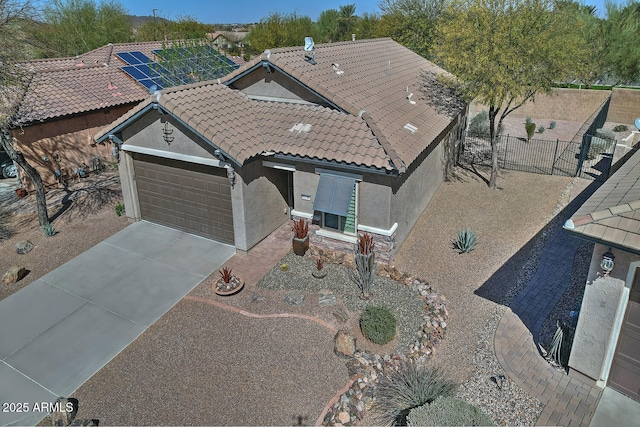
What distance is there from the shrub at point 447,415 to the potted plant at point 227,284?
666 centimetres

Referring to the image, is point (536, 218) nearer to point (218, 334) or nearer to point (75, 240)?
point (218, 334)

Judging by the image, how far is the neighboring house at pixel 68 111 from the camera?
837 inches

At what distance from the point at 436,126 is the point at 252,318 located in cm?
1072

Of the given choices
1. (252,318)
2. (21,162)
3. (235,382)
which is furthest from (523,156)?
(21,162)

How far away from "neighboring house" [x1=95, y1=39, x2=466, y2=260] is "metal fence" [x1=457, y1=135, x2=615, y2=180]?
9.06 meters

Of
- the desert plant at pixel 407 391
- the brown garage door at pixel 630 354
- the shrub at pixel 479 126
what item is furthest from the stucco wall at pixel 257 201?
the shrub at pixel 479 126

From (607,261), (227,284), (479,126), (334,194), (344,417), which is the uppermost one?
(607,261)

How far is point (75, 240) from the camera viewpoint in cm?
1688

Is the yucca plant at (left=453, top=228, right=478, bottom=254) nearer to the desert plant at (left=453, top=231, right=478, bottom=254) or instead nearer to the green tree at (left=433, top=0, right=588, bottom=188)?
the desert plant at (left=453, top=231, right=478, bottom=254)

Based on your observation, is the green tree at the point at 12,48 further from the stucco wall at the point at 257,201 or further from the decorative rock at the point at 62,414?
the decorative rock at the point at 62,414

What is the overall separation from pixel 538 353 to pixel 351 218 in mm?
6794

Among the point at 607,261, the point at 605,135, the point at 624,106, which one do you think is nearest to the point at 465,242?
the point at 607,261

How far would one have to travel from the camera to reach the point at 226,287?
1355cm

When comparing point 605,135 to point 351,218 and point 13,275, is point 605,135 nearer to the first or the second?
point 351,218
